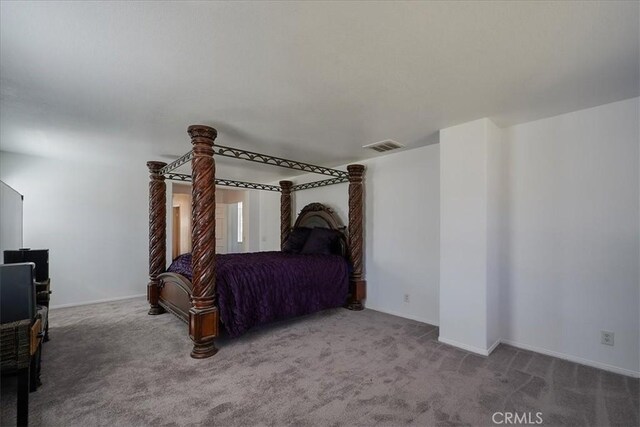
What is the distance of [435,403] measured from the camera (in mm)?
1856

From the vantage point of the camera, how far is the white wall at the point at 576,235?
2266 millimetres

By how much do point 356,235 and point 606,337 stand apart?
2.61 meters

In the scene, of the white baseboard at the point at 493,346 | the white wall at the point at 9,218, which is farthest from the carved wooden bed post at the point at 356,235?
the white wall at the point at 9,218

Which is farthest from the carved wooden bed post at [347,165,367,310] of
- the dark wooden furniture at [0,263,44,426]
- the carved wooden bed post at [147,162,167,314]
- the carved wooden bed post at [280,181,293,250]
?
the dark wooden furniture at [0,263,44,426]

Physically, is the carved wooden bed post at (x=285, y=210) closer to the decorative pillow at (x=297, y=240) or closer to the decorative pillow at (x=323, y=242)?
the decorative pillow at (x=297, y=240)

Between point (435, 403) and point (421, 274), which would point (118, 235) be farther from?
point (435, 403)

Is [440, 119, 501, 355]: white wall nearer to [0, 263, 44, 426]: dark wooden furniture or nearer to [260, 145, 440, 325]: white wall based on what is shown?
[260, 145, 440, 325]: white wall

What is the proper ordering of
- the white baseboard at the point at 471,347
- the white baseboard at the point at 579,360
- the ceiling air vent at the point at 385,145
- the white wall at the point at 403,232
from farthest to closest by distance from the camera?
the white wall at the point at 403,232, the ceiling air vent at the point at 385,145, the white baseboard at the point at 471,347, the white baseboard at the point at 579,360

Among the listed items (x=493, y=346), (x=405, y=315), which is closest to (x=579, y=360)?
(x=493, y=346)

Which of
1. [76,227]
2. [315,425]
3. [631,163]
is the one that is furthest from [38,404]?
[631,163]

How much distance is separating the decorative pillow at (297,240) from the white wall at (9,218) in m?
3.10

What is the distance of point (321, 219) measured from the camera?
A: 4.75 m

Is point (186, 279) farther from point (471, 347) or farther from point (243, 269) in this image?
point (471, 347)

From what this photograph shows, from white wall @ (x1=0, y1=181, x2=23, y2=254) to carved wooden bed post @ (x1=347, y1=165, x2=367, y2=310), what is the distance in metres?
3.55
